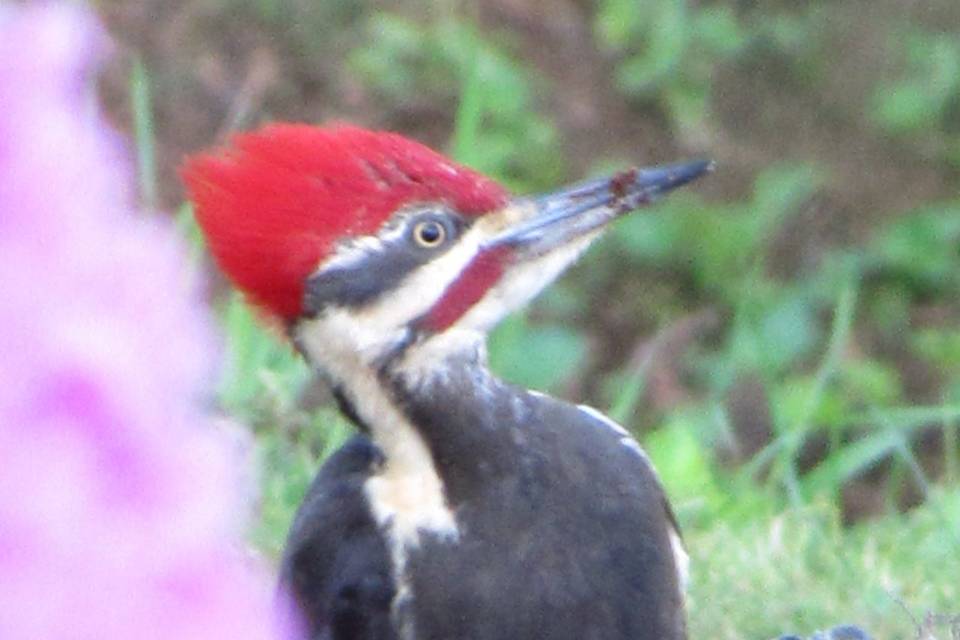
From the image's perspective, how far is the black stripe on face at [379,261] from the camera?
235cm

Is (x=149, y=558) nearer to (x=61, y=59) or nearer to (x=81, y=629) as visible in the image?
(x=81, y=629)

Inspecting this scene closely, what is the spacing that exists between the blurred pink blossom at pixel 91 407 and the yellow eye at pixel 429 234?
157cm

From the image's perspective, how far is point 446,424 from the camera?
2492mm

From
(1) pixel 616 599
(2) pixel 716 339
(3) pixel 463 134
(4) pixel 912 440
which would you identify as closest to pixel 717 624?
(1) pixel 616 599

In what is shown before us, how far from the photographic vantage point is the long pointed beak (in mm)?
2531

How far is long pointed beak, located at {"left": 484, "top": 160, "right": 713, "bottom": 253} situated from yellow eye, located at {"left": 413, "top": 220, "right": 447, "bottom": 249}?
0.39 ft

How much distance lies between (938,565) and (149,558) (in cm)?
264

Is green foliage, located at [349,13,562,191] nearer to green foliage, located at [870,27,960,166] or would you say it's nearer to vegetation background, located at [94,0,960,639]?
vegetation background, located at [94,0,960,639]

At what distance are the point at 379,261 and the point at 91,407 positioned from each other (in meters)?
1.55

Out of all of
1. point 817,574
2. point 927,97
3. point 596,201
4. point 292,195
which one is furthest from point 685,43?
point 292,195

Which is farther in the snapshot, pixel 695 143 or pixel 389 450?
pixel 695 143

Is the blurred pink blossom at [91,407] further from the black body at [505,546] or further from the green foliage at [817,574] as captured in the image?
the green foliage at [817,574]

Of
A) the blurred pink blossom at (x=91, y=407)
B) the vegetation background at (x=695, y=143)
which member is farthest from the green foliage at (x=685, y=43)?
the blurred pink blossom at (x=91, y=407)

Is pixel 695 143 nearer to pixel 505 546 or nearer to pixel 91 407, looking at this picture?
pixel 505 546
